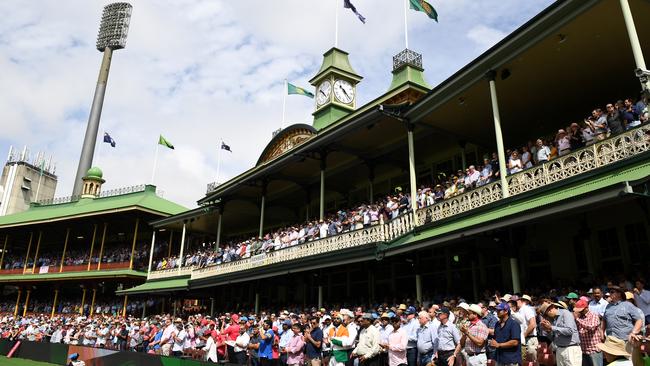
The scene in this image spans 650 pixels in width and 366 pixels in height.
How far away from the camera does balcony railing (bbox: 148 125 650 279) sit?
970cm

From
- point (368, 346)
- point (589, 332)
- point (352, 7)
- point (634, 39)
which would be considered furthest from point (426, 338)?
point (352, 7)

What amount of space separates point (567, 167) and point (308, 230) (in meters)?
11.2

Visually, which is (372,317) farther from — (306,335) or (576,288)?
(576,288)

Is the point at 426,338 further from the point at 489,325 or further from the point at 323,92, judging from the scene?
the point at 323,92

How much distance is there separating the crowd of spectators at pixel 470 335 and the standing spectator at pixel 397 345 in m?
0.02

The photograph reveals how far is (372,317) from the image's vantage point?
1063cm

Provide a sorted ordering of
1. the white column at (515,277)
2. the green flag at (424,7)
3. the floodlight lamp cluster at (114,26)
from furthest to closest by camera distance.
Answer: the floodlight lamp cluster at (114,26), the green flag at (424,7), the white column at (515,277)

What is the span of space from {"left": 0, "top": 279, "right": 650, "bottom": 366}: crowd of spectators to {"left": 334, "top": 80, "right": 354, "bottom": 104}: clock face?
18.5 m

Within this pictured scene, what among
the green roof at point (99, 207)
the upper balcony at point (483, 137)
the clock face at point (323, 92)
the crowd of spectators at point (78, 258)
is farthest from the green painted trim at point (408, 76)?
the crowd of spectators at point (78, 258)

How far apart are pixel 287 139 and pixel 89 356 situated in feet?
49.0

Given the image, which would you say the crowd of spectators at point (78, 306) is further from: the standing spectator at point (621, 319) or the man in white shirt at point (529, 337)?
the standing spectator at point (621, 319)

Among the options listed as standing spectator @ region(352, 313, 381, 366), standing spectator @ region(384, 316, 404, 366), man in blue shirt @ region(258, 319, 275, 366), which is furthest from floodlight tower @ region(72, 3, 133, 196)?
standing spectator @ region(384, 316, 404, 366)

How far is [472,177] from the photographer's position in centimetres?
1409

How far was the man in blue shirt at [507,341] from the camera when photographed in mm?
7309
